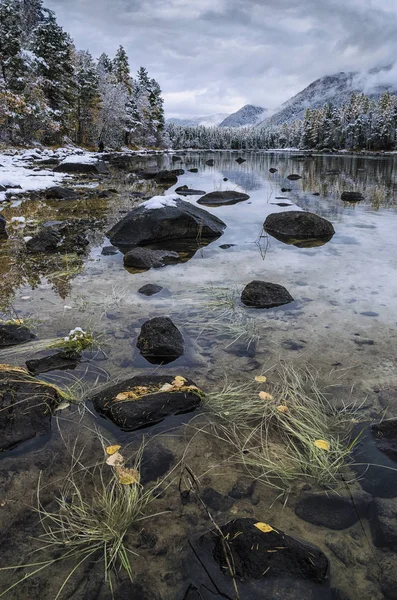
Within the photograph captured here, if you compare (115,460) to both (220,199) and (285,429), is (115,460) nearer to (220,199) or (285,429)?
(285,429)

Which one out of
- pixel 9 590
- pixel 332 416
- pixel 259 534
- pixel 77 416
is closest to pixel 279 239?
pixel 332 416

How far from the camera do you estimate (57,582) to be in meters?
1.80

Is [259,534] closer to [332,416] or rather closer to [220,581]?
[220,581]

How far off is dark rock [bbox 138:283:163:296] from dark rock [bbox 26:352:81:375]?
1802 millimetres

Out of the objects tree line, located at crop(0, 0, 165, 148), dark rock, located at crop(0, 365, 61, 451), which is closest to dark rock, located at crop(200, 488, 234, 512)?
dark rock, located at crop(0, 365, 61, 451)

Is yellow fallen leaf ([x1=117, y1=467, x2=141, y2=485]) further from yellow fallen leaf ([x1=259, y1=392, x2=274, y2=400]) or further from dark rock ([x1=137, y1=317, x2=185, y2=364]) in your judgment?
dark rock ([x1=137, y1=317, x2=185, y2=364])

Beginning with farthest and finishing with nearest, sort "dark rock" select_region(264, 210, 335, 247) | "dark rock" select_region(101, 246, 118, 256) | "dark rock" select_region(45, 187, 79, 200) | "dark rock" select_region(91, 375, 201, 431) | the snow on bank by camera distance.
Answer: "dark rock" select_region(45, 187, 79, 200) < the snow on bank < "dark rock" select_region(264, 210, 335, 247) < "dark rock" select_region(101, 246, 118, 256) < "dark rock" select_region(91, 375, 201, 431)

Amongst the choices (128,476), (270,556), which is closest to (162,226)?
(128,476)

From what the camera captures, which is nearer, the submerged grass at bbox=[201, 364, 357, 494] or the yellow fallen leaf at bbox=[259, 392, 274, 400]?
the submerged grass at bbox=[201, 364, 357, 494]

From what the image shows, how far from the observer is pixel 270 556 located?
1.84 metres

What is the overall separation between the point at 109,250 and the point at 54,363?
4566mm

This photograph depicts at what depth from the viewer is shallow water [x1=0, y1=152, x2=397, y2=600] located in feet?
7.06

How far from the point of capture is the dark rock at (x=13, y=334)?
12.9 feet

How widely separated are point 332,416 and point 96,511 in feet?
6.33
